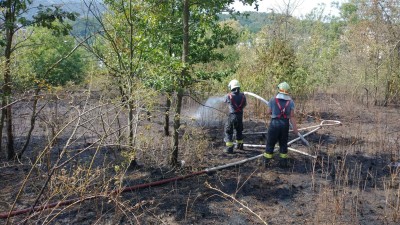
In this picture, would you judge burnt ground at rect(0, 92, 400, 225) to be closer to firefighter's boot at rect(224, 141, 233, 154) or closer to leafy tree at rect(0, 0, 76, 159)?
firefighter's boot at rect(224, 141, 233, 154)

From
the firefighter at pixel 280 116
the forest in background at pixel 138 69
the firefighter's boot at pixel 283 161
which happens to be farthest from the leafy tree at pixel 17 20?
the firefighter's boot at pixel 283 161

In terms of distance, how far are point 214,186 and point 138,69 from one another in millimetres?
2243

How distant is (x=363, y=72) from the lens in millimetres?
14914

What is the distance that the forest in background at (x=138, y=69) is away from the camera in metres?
5.30

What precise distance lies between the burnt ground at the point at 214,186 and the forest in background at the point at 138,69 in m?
0.20

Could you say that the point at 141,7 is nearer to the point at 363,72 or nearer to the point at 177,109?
the point at 177,109

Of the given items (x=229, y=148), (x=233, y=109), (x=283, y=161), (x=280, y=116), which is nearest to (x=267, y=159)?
(x=283, y=161)

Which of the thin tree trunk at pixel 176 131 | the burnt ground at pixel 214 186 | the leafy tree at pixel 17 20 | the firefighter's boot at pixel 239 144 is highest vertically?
the leafy tree at pixel 17 20

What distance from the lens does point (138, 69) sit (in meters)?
6.15

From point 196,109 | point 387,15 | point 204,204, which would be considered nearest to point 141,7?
point 204,204

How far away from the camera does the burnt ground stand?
468 centimetres

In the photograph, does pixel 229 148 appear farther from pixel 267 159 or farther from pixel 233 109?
pixel 267 159

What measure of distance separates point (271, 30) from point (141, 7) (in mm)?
7274

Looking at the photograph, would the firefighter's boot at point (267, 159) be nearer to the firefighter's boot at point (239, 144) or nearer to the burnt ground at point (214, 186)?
the burnt ground at point (214, 186)
